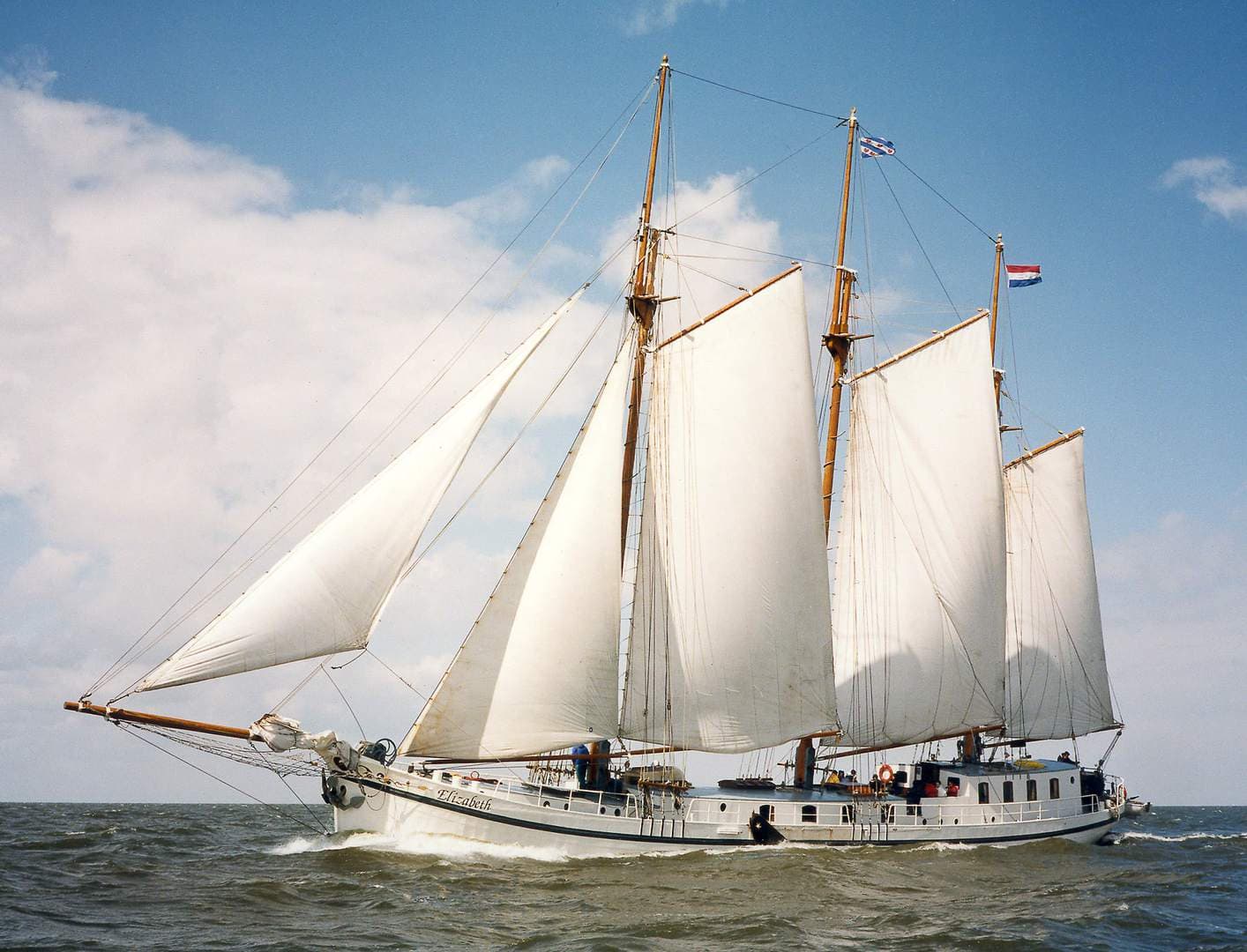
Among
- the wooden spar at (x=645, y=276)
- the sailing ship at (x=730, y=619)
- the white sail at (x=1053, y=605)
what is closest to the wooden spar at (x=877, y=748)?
the sailing ship at (x=730, y=619)

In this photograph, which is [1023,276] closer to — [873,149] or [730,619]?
[873,149]

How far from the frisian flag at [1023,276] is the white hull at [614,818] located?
87.2 feet

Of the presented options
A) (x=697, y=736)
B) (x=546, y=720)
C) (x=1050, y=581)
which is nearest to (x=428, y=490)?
(x=546, y=720)

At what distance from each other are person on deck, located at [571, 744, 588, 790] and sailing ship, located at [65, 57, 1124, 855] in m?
0.14

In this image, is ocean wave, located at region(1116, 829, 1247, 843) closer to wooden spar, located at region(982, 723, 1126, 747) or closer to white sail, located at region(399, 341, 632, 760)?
wooden spar, located at region(982, 723, 1126, 747)

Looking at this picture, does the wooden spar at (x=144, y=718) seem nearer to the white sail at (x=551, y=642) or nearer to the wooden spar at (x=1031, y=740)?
the white sail at (x=551, y=642)

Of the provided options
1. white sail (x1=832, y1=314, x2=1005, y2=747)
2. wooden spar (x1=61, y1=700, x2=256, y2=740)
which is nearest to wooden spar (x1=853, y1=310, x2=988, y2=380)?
white sail (x1=832, y1=314, x2=1005, y2=747)

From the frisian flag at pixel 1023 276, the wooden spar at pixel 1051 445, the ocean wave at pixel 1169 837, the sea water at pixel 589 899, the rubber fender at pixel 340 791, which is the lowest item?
the ocean wave at pixel 1169 837

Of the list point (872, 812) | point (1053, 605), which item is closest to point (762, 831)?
point (872, 812)

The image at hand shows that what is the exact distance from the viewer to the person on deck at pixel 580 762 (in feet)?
108

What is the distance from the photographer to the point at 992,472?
4497 cm

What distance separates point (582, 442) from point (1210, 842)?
144 feet

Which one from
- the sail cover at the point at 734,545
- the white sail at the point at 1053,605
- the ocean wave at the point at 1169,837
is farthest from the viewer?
the ocean wave at the point at 1169,837

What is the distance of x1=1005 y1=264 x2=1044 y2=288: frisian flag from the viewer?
5131 cm
